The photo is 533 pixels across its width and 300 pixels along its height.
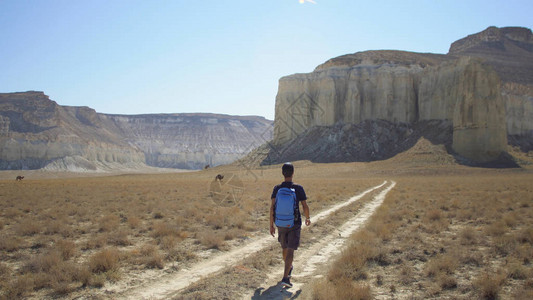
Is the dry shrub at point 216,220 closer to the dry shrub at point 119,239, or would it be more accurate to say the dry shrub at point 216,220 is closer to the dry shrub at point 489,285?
the dry shrub at point 119,239

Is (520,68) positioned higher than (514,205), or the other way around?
(520,68)

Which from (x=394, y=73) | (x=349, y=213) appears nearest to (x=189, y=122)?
(x=394, y=73)

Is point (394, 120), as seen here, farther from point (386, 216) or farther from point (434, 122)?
point (386, 216)

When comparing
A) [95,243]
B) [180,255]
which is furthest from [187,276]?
[95,243]

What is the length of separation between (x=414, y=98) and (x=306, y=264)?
67576 mm

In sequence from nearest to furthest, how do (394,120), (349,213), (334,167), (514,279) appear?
(514,279)
(349,213)
(334,167)
(394,120)

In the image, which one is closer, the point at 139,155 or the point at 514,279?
the point at 514,279

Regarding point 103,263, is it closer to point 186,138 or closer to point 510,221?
point 510,221

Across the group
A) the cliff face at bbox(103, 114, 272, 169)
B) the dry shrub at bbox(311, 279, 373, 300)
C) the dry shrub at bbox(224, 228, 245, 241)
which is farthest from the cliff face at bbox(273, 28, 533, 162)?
the cliff face at bbox(103, 114, 272, 169)

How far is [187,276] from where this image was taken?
6.58 meters

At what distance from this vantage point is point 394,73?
225 feet

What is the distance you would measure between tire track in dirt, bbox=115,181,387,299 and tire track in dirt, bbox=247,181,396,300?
44.9 inches

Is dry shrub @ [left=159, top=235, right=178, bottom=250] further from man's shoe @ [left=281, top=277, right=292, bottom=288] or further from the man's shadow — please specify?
man's shoe @ [left=281, top=277, right=292, bottom=288]

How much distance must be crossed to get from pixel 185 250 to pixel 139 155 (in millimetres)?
152963
